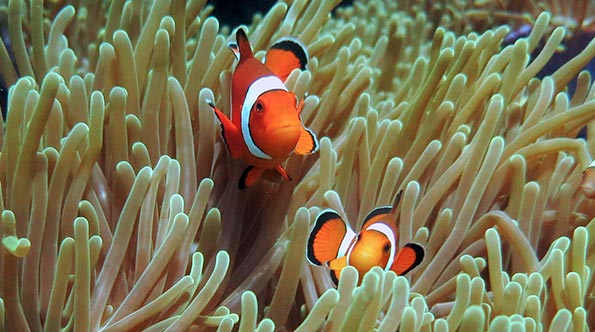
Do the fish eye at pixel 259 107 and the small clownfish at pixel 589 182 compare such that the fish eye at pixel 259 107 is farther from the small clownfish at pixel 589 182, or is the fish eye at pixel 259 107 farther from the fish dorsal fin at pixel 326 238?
the small clownfish at pixel 589 182

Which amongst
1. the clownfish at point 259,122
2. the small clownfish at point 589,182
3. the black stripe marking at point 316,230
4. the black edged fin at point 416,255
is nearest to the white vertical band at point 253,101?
the clownfish at point 259,122

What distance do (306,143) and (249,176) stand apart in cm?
13

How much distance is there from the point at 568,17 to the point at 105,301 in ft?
6.41

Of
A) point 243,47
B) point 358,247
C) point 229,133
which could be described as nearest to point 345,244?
point 358,247

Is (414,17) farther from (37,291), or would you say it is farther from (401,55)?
(37,291)

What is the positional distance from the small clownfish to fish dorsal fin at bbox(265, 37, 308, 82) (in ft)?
2.09

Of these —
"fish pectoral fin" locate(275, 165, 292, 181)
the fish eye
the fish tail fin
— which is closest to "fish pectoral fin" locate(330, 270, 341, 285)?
"fish pectoral fin" locate(275, 165, 292, 181)

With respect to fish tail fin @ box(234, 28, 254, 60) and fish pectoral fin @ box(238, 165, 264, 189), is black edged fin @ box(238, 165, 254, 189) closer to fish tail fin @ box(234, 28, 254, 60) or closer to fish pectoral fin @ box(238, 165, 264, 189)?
fish pectoral fin @ box(238, 165, 264, 189)

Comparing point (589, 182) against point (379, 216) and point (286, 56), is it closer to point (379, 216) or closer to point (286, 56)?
point (379, 216)

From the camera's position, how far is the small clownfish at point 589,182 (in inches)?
46.8

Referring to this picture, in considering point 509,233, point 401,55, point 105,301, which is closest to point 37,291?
point 105,301

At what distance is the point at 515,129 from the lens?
58.2 inches

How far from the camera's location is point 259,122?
106 cm

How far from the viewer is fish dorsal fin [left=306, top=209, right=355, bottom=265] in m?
1.04
